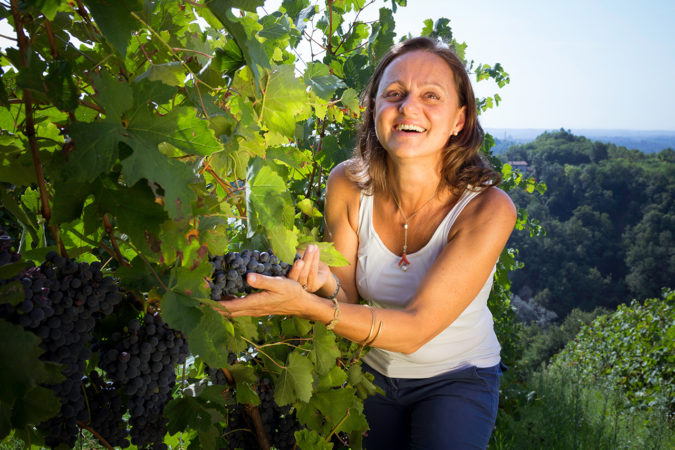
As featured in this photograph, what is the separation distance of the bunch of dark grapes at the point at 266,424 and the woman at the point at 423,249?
0.30 metres

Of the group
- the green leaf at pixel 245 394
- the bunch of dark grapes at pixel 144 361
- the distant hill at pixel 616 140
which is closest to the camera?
the bunch of dark grapes at pixel 144 361

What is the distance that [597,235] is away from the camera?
42.7 meters

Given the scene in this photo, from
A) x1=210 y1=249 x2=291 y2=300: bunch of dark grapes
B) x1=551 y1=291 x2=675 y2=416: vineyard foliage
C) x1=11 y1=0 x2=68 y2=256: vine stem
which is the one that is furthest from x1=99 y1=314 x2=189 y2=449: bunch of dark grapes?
x1=551 y1=291 x2=675 y2=416: vineyard foliage

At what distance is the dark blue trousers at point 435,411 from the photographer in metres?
1.91

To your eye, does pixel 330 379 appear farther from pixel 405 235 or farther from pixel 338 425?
pixel 405 235

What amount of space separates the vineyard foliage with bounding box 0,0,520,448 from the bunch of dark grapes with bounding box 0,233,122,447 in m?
0.05

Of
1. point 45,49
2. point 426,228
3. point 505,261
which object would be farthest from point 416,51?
point 505,261

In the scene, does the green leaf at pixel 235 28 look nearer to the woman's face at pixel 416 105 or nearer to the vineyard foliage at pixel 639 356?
the woman's face at pixel 416 105

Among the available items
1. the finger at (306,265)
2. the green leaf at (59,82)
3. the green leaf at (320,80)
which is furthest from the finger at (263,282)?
the green leaf at (320,80)

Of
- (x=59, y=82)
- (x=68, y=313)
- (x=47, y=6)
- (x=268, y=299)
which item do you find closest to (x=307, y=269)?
(x=268, y=299)

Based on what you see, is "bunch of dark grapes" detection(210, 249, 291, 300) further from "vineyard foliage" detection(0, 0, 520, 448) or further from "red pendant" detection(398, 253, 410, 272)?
"red pendant" detection(398, 253, 410, 272)

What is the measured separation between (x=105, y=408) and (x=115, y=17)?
2.64 ft

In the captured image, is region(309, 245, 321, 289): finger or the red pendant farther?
the red pendant

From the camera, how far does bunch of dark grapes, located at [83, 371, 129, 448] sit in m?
1.19
